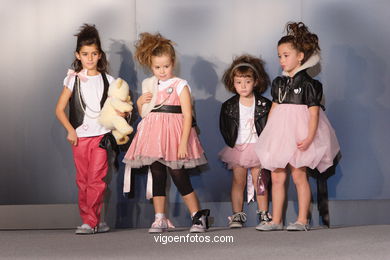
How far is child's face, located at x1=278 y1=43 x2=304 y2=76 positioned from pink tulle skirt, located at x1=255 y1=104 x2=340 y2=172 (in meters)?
0.25

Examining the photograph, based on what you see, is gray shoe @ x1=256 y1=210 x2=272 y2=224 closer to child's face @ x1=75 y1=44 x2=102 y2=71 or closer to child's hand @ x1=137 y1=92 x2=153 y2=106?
child's hand @ x1=137 y1=92 x2=153 y2=106

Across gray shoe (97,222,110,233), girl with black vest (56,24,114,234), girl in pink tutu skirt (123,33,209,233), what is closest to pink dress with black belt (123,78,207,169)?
girl in pink tutu skirt (123,33,209,233)

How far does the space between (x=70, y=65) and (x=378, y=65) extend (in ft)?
6.91

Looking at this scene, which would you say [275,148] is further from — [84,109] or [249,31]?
[84,109]

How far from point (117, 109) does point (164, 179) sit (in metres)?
0.54

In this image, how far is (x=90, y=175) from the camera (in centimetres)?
494

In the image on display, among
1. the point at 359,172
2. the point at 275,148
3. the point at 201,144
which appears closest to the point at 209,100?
the point at 201,144

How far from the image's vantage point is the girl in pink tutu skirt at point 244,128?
5004mm

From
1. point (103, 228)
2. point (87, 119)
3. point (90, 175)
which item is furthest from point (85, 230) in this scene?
point (87, 119)

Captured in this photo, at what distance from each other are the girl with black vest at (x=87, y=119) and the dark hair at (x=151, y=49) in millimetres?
285

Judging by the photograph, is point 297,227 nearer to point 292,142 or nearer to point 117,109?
point 292,142

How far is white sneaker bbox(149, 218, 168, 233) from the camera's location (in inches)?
186

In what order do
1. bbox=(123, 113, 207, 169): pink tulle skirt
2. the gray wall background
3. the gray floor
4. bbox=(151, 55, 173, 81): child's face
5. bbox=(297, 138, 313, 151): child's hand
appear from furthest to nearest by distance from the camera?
the gray wall background
bbox=(151, 55, 173, 81): child's face
bbox=(123, 113, 207, 169): pink tulle skirt
bbox=(297, 138, 313, 151): child's hand
the gray floor

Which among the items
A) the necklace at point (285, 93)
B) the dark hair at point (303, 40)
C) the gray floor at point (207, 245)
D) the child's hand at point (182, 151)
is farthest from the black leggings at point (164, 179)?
the dark hair at point (303, 40)
